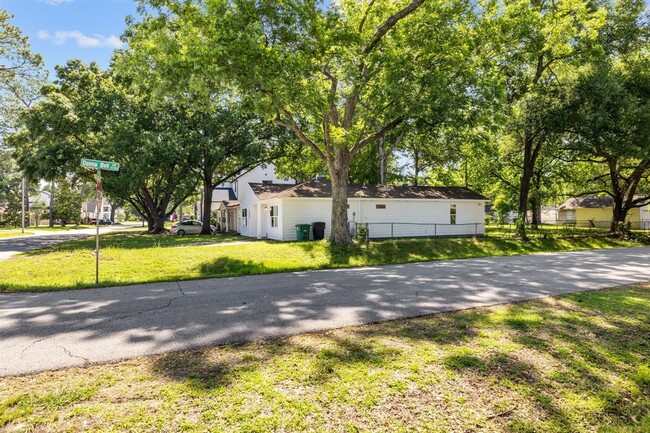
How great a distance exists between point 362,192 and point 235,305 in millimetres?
17677

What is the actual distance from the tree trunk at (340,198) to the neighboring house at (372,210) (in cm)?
538

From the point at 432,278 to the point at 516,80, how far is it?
16.7 meters

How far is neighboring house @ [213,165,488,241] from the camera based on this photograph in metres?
22.0

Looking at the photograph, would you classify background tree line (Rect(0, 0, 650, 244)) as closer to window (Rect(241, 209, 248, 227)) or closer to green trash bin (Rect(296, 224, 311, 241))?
window (Rect(241, 209, 248, 227))

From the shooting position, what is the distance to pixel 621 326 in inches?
210

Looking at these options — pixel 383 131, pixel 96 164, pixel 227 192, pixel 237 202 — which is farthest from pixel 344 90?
pixel 227 192

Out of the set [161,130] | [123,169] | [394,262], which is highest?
[161,130]

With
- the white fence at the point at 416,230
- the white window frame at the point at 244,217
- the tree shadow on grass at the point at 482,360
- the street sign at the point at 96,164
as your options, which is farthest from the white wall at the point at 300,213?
the tree shadow on grass at the point at 482,360

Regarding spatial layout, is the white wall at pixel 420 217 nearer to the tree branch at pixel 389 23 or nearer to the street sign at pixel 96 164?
the tree branch at pixel 389 23

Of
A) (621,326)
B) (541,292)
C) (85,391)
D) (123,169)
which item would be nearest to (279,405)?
(85,391)

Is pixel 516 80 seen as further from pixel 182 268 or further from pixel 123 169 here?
pixel 123 169

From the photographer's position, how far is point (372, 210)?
77.2 ft

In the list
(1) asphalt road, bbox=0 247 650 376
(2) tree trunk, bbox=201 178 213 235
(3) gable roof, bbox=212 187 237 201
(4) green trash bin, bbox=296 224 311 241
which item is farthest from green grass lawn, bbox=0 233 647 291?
(3) gable roof, bbox=212 187 237 201

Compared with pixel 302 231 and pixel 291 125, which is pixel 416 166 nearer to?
pixel 302 231
